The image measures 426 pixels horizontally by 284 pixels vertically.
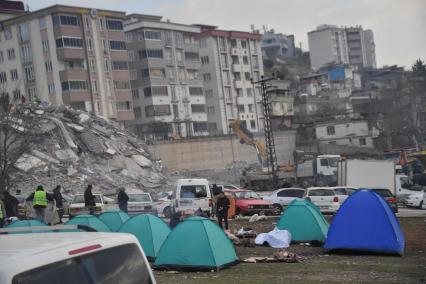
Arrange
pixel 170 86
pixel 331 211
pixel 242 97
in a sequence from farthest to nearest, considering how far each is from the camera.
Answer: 1. pixel 242 97
2. pixel 170 86
3. pixel 331 211

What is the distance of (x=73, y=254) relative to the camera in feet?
16.0

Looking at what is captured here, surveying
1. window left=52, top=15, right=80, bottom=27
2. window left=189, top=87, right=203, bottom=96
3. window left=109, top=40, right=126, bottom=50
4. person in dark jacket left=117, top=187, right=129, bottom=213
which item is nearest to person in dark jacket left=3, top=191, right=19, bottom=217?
person in dark jacket left=117, top=187, right=129, bottom=213

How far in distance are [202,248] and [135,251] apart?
33.2 ft


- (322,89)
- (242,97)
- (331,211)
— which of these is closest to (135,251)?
(331,211)

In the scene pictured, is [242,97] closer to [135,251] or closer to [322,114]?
[322,114]

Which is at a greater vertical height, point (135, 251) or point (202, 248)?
point (135, 251)

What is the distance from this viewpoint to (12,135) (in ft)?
159

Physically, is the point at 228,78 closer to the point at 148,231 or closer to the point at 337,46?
the point at 337,46

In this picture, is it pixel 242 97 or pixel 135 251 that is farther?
pixel 242 97

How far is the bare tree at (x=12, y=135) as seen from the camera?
39872 mm

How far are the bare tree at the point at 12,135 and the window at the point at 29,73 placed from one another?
27402 millimetres

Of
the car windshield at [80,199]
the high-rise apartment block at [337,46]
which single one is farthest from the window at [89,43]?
the high-rise apartment block at [337,46]

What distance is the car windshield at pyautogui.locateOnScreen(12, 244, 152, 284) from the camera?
4559mm

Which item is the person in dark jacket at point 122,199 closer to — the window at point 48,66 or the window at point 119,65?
the window at point 48,66
